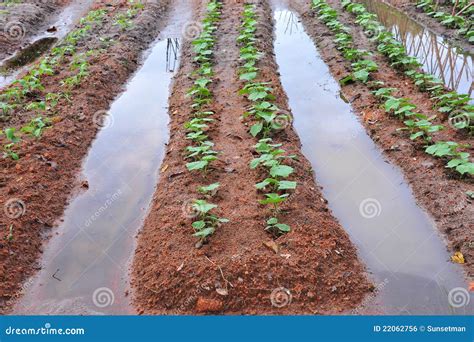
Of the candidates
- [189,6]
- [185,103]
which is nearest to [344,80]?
[185,103]

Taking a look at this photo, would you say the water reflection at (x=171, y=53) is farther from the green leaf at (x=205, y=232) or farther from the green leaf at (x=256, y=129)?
the green leaf at (x=205, y=232)

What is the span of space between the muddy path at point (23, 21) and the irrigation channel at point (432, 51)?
378 inches

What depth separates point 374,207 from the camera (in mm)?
6137

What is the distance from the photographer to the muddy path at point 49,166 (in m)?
5.30

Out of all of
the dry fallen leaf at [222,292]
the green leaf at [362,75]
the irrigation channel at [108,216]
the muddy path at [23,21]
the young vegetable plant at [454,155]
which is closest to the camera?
the dry fallen leaf at [222,292]

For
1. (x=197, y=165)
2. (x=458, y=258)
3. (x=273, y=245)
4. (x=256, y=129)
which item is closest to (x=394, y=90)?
(x=256, y=129)

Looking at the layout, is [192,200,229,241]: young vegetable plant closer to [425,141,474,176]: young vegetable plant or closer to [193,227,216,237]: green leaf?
[193,227,216,237]: green leaf

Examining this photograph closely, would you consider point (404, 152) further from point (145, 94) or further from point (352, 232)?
point (145, 94)

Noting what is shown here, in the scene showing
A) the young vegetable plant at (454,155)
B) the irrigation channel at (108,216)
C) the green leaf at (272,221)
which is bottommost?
the young vegetable plant at (454,155)

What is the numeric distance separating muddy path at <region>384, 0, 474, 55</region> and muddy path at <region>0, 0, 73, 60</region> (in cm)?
1038

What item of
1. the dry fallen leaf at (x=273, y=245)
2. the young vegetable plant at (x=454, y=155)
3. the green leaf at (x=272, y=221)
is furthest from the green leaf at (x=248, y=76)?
the dry fallen leaf at (x=273, y=245)

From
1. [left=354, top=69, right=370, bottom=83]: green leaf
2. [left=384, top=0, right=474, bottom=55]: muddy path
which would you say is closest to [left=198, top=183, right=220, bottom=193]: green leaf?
[left=354, top=69, right=370, bottom=83]: green leaf

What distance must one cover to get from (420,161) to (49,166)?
5293 millimetres

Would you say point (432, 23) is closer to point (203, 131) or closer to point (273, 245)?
point (203, 131)
